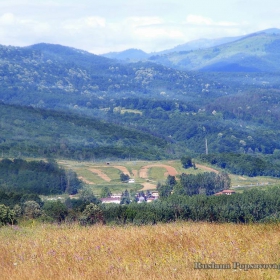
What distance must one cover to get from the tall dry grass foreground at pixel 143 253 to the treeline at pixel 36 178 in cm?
2323

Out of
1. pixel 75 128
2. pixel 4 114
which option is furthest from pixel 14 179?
pixel 4 114

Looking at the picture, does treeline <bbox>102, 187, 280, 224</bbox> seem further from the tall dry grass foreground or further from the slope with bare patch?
the slope with bare patch

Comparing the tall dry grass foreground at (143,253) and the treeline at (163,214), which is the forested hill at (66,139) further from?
the tall dry grass foreground at (143,253)

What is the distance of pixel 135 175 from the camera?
4019cm

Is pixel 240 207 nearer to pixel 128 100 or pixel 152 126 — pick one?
pixel 152 126

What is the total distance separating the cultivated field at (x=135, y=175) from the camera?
3519 centimetres

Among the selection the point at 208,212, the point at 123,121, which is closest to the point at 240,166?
the point at 208,212

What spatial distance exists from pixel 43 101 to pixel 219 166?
363 feet

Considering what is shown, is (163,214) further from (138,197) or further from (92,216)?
(138,197)

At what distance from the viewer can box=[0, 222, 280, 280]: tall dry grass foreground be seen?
648cm

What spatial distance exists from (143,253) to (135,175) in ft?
108

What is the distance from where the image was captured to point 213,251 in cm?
720

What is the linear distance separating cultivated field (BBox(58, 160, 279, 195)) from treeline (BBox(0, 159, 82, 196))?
1.36 m

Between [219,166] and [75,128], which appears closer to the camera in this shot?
[219,166]
